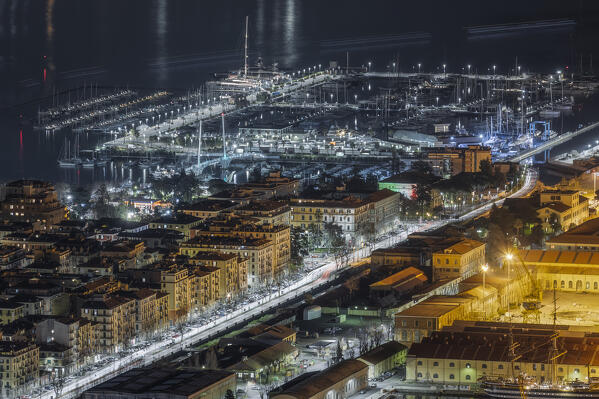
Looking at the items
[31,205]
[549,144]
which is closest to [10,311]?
[31,205]

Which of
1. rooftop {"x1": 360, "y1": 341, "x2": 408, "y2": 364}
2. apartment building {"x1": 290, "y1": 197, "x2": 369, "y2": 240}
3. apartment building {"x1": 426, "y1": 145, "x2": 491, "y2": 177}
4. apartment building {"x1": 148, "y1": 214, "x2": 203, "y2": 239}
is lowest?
apartment building {"x1": 426, "y1": 145, "x2": 491, "y2": 177}

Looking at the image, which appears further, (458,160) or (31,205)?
(458,160)

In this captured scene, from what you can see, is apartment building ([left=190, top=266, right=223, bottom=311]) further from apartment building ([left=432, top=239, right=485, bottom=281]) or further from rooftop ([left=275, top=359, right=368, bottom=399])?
rooftop ([left=275, top=359, right=368, bottom=399])

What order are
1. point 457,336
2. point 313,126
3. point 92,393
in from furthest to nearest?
point 313,126, point 457,336, point 92,393

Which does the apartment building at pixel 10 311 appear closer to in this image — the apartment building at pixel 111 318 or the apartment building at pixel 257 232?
the apartment building at pixel 111 318

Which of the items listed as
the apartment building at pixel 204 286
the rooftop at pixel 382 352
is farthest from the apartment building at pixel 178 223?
the rooftop at pixel 382 352

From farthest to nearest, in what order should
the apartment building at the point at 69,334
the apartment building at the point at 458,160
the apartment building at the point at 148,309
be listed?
the apartment building at the point at 458,160 < the apartment building at the point at 148,309 < the apartment building at the point at 69,334

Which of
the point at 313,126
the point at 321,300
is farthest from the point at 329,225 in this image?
the point at 313,126

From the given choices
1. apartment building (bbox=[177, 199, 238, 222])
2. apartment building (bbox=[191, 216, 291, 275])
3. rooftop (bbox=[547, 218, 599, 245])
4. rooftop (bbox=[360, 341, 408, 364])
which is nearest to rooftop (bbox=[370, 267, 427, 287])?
apartment building (bbox=[191, 216, 291, 275])

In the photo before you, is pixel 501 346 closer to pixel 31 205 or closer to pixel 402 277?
pixel 402 277

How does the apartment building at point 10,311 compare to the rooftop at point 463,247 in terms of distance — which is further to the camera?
the rooftop at point 463,247

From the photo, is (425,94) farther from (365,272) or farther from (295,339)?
(295,339)
